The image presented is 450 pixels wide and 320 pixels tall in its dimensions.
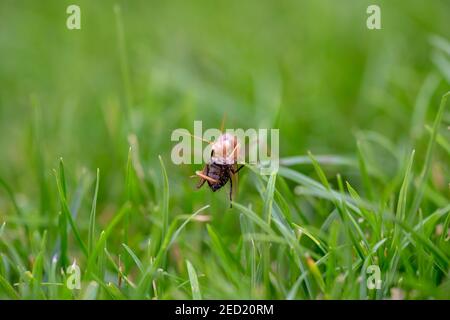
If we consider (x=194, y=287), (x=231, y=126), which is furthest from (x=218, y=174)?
(x=231, y=126)

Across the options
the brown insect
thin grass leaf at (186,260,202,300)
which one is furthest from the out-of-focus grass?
the brown insect

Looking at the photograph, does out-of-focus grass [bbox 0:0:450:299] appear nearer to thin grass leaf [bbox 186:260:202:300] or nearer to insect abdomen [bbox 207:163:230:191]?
thin grass leaf [bbox 186:260:202:300]

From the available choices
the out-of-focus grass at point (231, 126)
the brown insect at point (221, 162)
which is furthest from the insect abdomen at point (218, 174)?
the out-of-focus grass at point (231, 126)

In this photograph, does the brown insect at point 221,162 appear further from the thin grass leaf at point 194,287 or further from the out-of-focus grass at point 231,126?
the thin grass leaf at point 194,287

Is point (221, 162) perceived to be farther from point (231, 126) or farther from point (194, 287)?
point (231, 126)

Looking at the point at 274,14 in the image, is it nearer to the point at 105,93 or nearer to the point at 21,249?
the point at 105,93

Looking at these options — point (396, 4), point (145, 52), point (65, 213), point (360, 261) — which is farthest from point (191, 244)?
point (396, 4)
